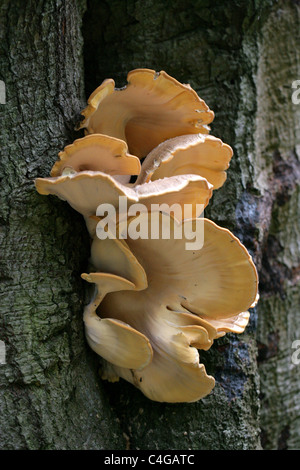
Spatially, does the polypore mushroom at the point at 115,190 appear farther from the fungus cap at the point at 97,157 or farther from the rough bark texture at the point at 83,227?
the rough bark texture at the point at 83,227

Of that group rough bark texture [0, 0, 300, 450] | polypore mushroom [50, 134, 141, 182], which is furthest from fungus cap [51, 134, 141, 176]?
rough bark texture [0, 0, 300, 450]

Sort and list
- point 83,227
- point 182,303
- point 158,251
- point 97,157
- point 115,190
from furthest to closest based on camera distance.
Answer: point 83,227
point 182,303
point 158,251
point 97,157
point 115,190

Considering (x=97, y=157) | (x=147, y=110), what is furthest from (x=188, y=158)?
(x=97, y=157)

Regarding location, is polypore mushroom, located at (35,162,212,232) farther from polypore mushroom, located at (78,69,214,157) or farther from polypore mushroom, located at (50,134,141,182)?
polypore mushroom, located at (78,69,214,157)

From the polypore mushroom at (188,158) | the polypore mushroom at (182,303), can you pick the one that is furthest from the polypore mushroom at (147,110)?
the polypore mushroom at (182,303)

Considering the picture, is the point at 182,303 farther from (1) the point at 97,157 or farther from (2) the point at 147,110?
(2) the point at 147,110

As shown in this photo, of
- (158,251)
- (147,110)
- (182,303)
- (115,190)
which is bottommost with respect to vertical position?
(182,303)

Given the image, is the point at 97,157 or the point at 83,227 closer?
the point at 97,157
